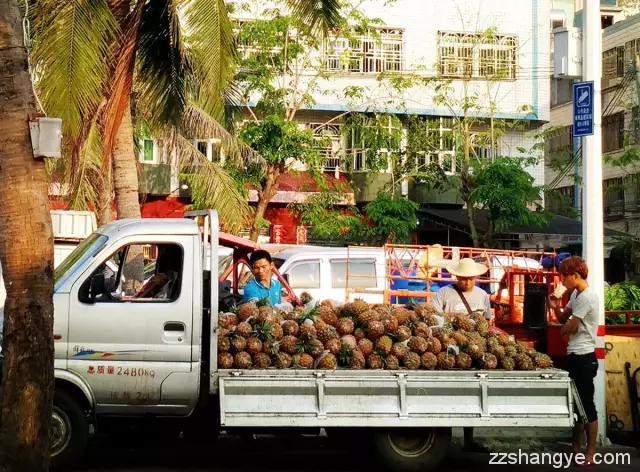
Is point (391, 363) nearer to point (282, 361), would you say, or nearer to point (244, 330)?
point (282, 361)

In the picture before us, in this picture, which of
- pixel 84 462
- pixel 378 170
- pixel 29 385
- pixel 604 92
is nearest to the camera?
pixel 29 385

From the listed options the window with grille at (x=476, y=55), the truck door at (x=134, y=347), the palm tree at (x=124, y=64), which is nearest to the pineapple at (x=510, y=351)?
the truck door at (x=134, y=347)

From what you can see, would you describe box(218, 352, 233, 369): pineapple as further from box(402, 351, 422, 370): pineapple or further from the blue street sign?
the blue street sign

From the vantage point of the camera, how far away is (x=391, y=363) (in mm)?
9227

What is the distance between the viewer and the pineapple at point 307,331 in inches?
365

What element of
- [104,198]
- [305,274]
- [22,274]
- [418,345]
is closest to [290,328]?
[418,345]

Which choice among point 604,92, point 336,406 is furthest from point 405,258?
point 604,92

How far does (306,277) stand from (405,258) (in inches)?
69.5

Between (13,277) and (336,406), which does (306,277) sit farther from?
(13,277)

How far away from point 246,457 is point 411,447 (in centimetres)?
188

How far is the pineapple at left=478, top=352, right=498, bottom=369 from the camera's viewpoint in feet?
30.6

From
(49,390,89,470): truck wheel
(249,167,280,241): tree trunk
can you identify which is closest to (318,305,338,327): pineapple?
(49,390,89,470): truck wheel

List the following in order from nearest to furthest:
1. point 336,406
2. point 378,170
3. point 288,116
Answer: point 336,406 < point 288,116 < point 378,170

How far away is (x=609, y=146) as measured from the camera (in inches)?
1668
